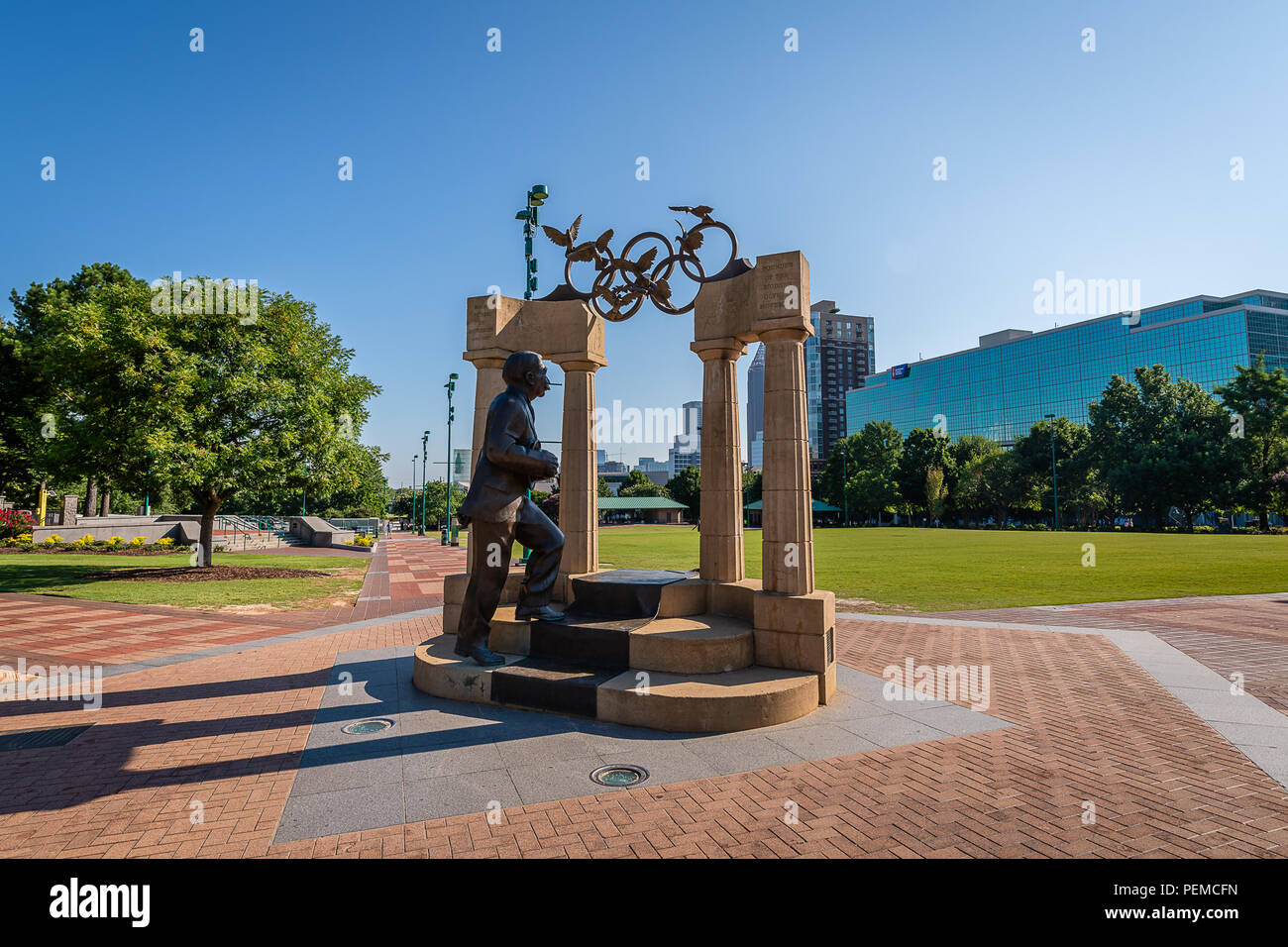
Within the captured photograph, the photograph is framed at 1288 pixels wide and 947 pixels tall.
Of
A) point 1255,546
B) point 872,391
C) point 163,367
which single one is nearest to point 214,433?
point 163,367

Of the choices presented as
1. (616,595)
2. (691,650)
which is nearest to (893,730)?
(691,650)

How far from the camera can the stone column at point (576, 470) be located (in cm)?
935

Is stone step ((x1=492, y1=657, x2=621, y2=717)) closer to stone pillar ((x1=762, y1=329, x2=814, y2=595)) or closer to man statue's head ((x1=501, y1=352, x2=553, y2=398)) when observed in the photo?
stone pillar ((x1=762, y1=329, x2=814, y2=595))

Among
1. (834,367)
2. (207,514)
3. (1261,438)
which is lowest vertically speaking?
(207,514)

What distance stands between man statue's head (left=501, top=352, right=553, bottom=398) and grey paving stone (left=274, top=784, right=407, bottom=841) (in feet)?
14.4

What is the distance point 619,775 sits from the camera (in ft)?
16.4

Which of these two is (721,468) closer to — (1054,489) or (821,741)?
(821,741)

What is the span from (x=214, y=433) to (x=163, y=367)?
2.50 m

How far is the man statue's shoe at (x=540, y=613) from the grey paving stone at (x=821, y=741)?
3.17 meters

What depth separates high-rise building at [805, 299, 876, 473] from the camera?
5945 inches

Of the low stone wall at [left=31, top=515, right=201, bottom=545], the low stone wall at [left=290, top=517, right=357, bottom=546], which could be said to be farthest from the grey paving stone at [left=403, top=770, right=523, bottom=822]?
the low stone wall at [left=290, top=517, right=357, bottom=546]

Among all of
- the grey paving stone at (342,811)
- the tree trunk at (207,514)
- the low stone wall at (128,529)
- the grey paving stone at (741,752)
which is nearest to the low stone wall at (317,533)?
the low stone wall at (128,529)

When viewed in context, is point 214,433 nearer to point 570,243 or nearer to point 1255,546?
point 570,243

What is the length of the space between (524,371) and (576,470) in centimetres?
239
